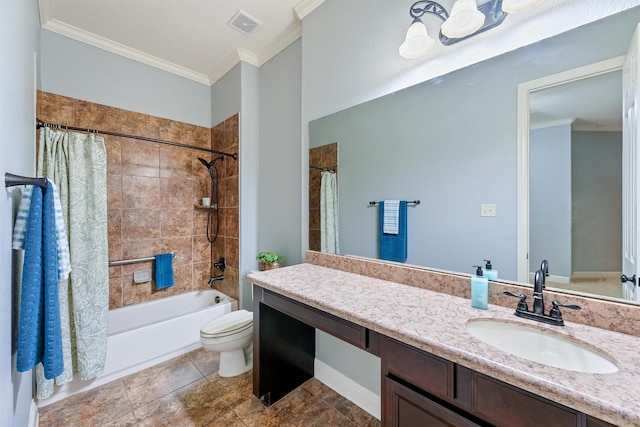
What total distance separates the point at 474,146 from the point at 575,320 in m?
0.79

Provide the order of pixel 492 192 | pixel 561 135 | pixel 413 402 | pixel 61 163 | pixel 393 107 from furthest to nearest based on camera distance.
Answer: pixel 61 163 < pixel 393 107 < pixel 492 192 < pixel 561 135 < pixel 413 402

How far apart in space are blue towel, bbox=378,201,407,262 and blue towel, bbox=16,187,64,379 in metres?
1.53

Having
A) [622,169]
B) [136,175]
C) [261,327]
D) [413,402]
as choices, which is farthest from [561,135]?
[136,175]

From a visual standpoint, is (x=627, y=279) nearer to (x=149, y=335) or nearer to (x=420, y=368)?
(x=420, y=368)

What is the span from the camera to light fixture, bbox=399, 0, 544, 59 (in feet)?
3.74

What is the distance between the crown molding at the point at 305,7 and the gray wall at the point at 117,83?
162 cm

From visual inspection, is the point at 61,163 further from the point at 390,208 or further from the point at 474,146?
the point at 474,146

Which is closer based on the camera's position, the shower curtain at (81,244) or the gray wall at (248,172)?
the shower curtain at (81,244)

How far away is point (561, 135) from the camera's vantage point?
1036 millimetres

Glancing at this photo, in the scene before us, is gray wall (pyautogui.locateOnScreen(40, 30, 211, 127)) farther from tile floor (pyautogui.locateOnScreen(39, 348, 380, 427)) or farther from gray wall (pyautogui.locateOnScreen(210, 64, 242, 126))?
tile floor (pyautogui.locateOnScreen(39, 348, 380, 427))

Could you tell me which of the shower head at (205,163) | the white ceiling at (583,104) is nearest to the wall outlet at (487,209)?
the white ceiling at (583,104)

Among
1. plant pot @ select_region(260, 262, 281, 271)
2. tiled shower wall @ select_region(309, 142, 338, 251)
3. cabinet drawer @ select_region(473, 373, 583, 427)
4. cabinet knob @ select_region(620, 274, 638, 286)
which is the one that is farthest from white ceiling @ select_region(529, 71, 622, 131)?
plant pot @ select_region(260, 262, 281, 271)

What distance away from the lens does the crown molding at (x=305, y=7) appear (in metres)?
1.89

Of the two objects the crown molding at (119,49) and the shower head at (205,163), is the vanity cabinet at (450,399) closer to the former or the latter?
the shower head at (205,163)
